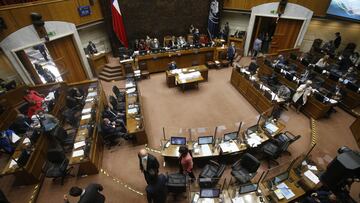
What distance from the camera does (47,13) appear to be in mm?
9055

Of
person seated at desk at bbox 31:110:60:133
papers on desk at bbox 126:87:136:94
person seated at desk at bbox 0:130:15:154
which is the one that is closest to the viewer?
person seated at desk at bbox 0:130:15:154

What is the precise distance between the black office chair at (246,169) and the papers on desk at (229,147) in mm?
482

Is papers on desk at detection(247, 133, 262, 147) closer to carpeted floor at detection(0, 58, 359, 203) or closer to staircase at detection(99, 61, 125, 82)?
carpeted floor at detection(0, 58, 359, 203)

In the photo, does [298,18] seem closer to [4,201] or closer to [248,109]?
[248,109]

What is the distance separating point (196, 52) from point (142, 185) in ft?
29.2

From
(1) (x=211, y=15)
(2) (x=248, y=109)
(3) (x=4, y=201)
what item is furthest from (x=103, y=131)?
(1) (x=211, y=15)

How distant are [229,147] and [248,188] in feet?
4.55

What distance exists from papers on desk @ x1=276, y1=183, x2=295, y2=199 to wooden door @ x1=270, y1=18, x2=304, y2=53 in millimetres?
10461

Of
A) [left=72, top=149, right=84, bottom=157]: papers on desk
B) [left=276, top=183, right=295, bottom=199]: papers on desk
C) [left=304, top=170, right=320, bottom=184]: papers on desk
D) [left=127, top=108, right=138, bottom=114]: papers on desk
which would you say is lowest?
[left=276, top=183, right=295, bottom=199]: papers on desk

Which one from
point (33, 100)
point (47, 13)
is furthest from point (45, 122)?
point (47, 13)

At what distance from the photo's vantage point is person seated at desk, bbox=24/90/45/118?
8.09 meters

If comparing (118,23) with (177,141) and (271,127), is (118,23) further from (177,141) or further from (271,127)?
(271,127)

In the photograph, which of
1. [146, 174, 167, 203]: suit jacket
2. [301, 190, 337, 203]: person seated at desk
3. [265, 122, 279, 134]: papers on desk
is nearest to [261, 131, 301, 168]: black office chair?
[265, 122, 279, 134]: papers on desk

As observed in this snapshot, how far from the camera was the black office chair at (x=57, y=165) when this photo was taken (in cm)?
564
